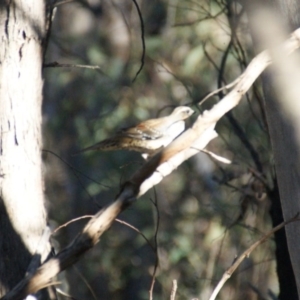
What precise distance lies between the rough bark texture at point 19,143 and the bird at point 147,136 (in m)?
1.87

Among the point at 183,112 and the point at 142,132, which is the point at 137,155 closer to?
the point at 183,112

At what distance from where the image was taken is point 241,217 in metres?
5.89

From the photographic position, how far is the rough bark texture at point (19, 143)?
2.81m

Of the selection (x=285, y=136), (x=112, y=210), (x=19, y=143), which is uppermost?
(x=19, y=143)

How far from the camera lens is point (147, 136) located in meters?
4.89

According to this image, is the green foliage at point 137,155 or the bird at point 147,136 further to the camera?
the green foliage at point 137,155

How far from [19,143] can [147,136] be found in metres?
2.11

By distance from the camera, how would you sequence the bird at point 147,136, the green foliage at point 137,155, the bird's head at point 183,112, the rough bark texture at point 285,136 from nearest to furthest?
the rough bark texture at point 285,136 → the bird at point 147,136 → the bird's head at point 183,112 → the green foliage at point 137,155

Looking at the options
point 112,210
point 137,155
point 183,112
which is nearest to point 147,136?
point 183,112

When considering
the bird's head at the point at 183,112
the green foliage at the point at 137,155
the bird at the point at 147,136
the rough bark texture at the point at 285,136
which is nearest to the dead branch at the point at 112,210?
the rough bark texture at the point at 285,136

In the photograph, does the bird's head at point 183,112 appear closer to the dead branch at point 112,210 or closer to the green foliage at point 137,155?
the green foliage at point 137,155

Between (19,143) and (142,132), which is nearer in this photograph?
(19,143)

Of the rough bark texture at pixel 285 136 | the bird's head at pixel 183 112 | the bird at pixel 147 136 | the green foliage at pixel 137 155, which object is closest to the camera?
the rough bark texture at pixel 285 136

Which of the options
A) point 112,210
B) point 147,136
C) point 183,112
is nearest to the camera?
point 112,210
